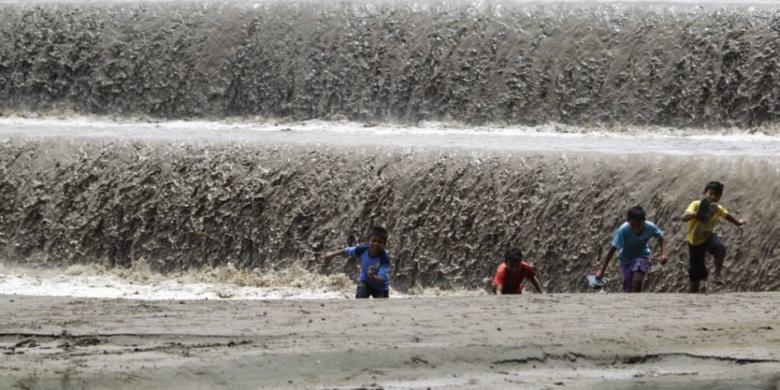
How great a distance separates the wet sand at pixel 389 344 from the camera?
34.4 feet

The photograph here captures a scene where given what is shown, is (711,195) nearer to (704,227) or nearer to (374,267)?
(704,227)

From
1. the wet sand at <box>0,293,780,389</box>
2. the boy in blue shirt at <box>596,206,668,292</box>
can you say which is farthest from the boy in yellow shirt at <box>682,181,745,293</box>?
the wet sand at <box>0,293,780,389</box>

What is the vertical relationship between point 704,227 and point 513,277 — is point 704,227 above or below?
above

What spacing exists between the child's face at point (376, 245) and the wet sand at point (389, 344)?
2.79 ft

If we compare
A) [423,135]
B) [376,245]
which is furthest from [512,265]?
[423,135]

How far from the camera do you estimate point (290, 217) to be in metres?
19.7

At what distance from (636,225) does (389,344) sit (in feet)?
14.5

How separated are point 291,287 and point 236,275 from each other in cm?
90

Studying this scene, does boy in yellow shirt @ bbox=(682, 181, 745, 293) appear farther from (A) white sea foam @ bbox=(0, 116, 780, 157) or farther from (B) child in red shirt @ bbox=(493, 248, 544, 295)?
(A) white sea foam @ bbox=(0, 116, 780, 157)

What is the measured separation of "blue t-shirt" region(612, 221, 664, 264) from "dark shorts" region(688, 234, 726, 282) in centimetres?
42

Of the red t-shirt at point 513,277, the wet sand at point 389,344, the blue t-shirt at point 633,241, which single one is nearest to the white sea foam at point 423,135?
the blue t-shirt at point 633,241

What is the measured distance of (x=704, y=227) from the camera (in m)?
15.1

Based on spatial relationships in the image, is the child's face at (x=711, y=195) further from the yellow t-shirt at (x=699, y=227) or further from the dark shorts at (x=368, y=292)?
the dark shorts at (x=368, y=292)

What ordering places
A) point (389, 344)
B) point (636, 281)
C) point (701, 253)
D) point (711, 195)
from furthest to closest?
1. point (701, 253)
2. point (636, 281)
3. point (711, 195)
4. point (389, 344)
